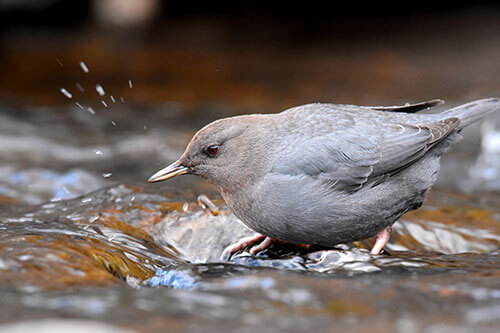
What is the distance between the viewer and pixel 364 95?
10.0 m

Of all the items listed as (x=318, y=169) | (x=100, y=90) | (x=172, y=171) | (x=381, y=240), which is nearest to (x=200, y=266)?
(x=172, y=171)

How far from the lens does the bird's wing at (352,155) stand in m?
4.16

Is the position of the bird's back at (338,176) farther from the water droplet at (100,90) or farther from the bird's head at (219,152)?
the water droplet at (100,90)

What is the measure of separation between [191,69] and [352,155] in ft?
26.5

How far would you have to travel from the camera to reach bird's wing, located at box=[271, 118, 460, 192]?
4.16 m

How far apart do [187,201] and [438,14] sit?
461 inches

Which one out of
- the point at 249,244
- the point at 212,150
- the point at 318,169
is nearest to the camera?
the point at 318,169

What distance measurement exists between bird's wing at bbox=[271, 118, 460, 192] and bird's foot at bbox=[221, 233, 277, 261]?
1.63 ft

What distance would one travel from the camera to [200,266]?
12.4 feet

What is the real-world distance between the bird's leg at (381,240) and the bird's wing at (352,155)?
16.6 inches

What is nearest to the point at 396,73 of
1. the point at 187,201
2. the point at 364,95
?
the point at 364,95

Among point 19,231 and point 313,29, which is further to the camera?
point 313,29

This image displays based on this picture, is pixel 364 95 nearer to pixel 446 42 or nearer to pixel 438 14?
pixel 446 42

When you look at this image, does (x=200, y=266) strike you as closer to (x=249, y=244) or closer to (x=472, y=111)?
(x=249, y=244)
